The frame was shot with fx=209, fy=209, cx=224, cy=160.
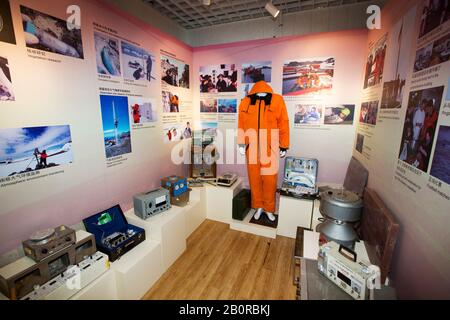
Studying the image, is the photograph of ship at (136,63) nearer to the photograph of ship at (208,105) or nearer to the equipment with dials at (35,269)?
the photograph of ship at (208,105)

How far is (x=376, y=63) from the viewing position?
2.26 meters

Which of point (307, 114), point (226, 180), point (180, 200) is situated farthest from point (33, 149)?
point (307, 114)

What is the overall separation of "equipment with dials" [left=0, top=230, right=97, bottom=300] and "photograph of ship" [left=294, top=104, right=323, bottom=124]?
298 cm

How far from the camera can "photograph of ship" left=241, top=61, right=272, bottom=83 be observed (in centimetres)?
322

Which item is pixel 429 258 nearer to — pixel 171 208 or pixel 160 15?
pixel 171 208

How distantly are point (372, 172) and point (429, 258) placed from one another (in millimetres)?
1076

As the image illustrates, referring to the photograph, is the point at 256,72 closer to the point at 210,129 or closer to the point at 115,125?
the point at 210,129

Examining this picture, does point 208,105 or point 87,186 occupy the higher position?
point 208,105

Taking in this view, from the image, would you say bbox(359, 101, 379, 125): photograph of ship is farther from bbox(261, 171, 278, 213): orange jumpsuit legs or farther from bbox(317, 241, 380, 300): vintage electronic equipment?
bbox(317, 241, 380, 300): vintage electronic equipment

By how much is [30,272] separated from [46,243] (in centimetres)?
18

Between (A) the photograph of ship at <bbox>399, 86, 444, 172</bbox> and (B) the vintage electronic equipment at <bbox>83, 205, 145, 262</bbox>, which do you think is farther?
(B) the vintage electronic equipment at <bbox>83, 205, 145, 262</bbox>

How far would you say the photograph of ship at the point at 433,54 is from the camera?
1.14 meters

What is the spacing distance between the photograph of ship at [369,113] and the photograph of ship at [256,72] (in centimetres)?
136

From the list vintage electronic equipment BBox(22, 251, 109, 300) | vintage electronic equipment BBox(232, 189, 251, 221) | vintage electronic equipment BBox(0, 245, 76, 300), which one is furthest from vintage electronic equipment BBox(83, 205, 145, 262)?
vintage electronic equipment BBox(232, 189, 251, 221)
